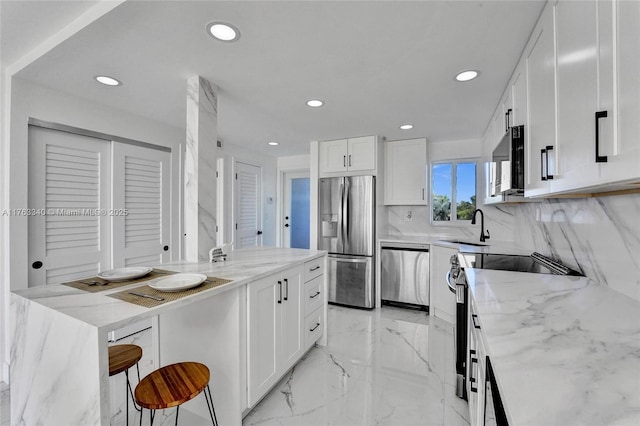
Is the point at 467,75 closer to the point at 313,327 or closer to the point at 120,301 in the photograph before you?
the point at 313,327

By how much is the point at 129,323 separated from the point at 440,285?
3174 mm

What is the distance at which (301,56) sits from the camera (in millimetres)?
1763

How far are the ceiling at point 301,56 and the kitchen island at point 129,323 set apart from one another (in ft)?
4.57

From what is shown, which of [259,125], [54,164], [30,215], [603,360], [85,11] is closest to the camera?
[603,360]

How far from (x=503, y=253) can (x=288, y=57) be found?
2.25m

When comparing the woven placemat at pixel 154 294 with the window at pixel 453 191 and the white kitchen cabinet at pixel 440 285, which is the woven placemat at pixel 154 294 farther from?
the window at pixel 453 191

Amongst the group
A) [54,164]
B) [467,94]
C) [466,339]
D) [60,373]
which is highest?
[467,94]

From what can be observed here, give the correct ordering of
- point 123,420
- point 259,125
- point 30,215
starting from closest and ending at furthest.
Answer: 1. point 123,420
2. point 30,215
3. point 259,125

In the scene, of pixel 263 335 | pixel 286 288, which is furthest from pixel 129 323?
pixel 286 288

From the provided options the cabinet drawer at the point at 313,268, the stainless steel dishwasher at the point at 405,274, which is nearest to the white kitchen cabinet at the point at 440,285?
the stainless steel dishwasher at the point at 405,274

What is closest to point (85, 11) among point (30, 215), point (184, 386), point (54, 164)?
point (54, 164)

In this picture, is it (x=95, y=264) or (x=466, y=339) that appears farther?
(x=95, y=264)

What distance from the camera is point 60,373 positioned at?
1.04m

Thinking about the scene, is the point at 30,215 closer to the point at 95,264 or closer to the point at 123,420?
the point at 95,264
